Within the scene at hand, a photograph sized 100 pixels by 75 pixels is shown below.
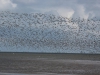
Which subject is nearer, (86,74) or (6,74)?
(6,74)

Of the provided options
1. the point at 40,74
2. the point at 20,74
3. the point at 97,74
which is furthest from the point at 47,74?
the point at 97,74

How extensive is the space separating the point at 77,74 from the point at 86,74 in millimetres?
1713

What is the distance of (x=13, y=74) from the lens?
56.6 m

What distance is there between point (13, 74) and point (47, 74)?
19.1 feet

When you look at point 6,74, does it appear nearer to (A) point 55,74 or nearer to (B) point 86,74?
(A) point 55,74

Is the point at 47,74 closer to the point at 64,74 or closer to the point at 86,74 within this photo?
the point at 64,74

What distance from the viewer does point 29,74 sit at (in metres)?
57.2

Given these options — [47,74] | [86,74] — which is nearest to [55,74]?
[47,74]

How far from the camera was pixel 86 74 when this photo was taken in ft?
199

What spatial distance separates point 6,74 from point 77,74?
11.9m

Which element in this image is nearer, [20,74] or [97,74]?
[20,74]

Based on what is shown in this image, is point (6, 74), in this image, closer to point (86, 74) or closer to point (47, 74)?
point (47, 74)

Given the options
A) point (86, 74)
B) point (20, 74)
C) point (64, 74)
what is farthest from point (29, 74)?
point (86, 74)

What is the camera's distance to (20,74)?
5675 cm
